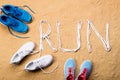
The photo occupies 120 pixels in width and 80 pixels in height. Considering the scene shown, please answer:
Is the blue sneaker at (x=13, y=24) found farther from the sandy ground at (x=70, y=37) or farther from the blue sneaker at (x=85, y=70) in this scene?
the blue sneaker at (x=85, y=70)

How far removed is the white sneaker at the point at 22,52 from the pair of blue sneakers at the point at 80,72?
0.27 m

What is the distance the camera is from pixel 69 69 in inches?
54.9

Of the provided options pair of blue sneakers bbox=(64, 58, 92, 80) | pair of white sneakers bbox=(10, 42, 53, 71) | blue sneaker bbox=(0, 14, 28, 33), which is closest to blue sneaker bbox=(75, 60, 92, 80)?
pair of blue sneakers bbox=(64, 58, 92, 80)

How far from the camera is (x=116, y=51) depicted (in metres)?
1.48

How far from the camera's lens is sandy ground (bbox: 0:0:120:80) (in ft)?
4.78

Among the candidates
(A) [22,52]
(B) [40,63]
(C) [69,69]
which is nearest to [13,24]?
(A) [22,52]

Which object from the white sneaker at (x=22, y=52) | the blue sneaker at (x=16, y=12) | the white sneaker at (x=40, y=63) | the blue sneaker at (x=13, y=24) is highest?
the blue sneaker at (x=16, y=12)

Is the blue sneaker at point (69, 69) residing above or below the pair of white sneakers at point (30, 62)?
below

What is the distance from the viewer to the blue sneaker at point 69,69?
1329 mm

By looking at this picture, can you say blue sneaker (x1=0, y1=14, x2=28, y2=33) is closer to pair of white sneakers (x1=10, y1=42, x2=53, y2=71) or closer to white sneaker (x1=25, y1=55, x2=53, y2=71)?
pair of white sneakers (x1=10, y1=42, x2=53, y2=71)

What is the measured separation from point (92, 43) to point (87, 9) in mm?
288

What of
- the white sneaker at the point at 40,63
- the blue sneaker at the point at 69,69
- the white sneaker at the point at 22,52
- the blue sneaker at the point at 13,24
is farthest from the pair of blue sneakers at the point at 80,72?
the blue sneaker at the point at 13,24

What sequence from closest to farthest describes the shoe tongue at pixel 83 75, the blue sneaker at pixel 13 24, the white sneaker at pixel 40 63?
1. the shoe tongue at pixel 83 75
2. the white sneaker at pixel 40 63
3. the blue sneaker at pixel 13 24

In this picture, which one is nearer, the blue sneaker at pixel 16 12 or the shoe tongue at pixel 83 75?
the shoe tongue at pixel 83 75
